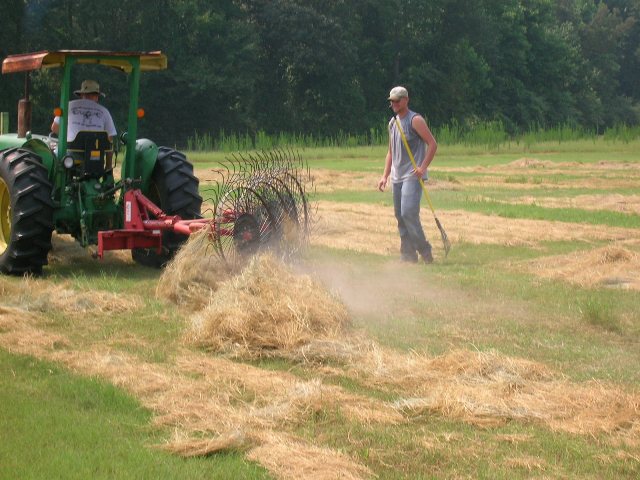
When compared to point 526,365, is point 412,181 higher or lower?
higher

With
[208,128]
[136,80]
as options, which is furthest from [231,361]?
[208,128]

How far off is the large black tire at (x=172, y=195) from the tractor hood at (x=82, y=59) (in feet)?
3.36

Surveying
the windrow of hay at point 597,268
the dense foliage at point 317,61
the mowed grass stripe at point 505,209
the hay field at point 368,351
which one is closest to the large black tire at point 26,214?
the hay field at point 368,351

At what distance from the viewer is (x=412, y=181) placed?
1289 cm

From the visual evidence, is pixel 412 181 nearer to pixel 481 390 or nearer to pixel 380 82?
pixel 481 390

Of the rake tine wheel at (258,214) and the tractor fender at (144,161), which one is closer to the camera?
the rake tine wheel at (258,214)

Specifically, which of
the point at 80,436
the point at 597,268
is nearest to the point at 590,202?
the point at 597,268

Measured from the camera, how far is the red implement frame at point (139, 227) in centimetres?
1099

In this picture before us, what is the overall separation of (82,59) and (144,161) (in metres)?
1.34

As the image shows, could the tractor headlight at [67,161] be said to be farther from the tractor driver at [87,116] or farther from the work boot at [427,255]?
the work boot at [427,255]

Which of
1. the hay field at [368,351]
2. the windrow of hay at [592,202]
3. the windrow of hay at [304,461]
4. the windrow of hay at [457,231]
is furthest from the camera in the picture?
the windrow of hay at [592,202]

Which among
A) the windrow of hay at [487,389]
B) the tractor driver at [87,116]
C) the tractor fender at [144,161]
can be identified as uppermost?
the tractor driver at [87,116]

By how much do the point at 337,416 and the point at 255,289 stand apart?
95.8 inches

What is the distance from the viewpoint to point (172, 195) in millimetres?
11961
